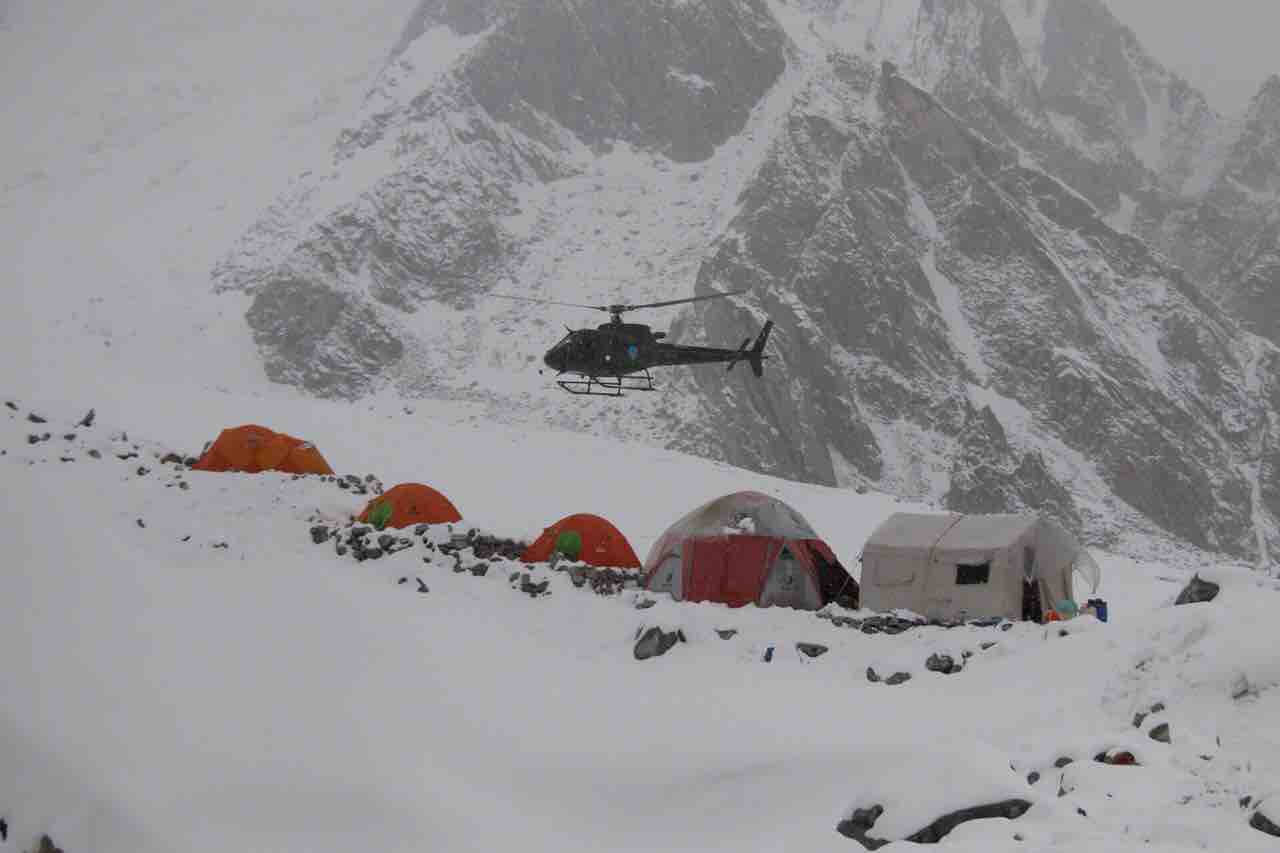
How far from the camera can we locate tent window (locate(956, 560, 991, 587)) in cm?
1597

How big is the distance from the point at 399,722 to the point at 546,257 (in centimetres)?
8273

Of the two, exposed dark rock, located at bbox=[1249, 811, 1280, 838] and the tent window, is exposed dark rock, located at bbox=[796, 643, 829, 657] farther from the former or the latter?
exposed dark rock, located at bbox=[1249, 811, 1280, 838]

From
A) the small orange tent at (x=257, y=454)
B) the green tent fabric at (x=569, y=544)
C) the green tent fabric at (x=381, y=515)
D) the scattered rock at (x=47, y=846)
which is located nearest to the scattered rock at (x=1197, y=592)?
the green tent fabric at (x=569, y=544)

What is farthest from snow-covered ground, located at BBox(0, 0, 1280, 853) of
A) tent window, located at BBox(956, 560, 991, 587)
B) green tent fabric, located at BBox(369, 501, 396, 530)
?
tent window, located at BBox(956, 560, 991, 587)

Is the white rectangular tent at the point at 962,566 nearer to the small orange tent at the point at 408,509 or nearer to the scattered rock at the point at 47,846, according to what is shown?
the small orange tent at the point at 408,509

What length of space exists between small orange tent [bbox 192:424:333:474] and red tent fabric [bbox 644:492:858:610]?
911 centimetres

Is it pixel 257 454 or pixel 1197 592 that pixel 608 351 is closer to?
pixel 257 454

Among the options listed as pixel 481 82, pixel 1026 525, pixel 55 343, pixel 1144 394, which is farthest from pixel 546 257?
pixel 1026 525

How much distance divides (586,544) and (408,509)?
10.7 ft

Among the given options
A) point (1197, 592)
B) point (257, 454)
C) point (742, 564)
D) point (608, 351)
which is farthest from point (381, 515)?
point (1197, 592)

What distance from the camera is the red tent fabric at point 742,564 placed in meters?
17.1

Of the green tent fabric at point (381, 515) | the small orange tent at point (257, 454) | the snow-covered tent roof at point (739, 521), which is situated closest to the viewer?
the snow-covered tent roof at point (739, 521)

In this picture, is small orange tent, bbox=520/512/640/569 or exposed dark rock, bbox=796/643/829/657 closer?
exposed dark rock, bbox=796/643/829/657

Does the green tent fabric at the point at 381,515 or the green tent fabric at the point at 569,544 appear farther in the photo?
the green tent fabric at the point at 381,515
